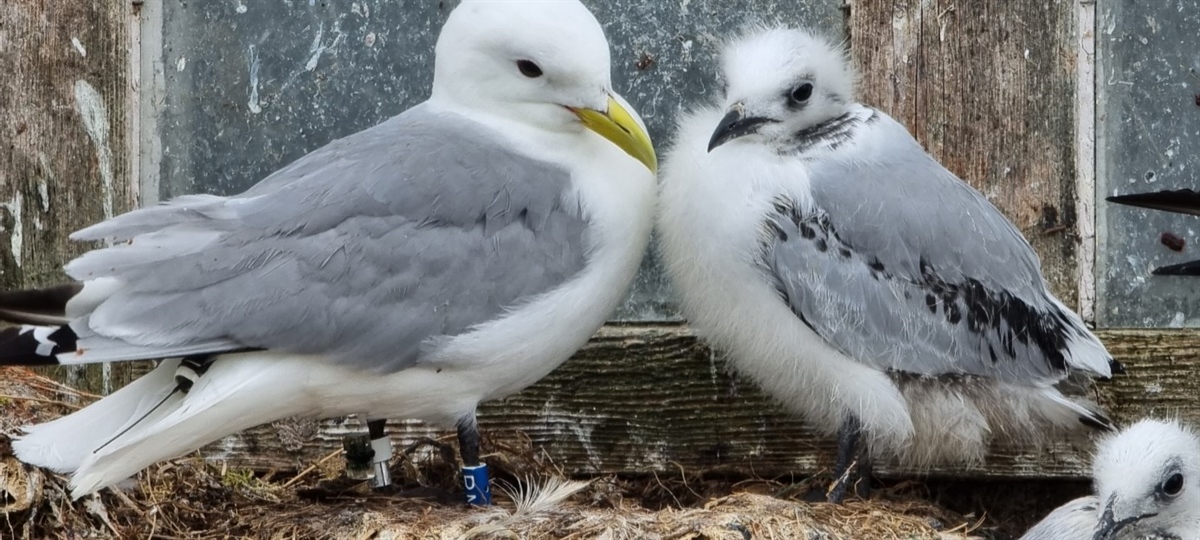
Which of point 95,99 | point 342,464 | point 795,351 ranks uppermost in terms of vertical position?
point 95,99

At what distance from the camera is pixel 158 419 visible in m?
3.32

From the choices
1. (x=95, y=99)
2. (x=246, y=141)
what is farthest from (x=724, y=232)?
(x=95, y=99)

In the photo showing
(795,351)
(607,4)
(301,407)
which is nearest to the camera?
(301,407)

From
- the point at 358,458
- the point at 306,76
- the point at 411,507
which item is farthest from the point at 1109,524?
the point at 306,76

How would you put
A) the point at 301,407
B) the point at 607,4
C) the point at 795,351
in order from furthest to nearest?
the point at 607,4, the point at 795,351, the point at 301,407

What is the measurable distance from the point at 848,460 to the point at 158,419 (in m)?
1.39

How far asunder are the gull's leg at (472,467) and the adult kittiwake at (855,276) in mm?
543

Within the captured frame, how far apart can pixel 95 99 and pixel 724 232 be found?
1.50m

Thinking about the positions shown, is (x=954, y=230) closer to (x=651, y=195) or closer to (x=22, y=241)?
(x=651, y=195)

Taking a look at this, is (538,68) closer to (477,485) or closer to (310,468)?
(477,485)

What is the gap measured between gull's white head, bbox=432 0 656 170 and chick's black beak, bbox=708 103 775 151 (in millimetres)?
142

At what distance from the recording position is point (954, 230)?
3.69 m

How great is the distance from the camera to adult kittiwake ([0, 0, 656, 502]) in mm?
3266

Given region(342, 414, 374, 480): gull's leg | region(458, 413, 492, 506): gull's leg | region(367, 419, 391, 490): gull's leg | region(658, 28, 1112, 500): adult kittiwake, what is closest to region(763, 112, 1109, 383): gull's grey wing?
region(658, 28, 1112, 500): adult kittiwake
